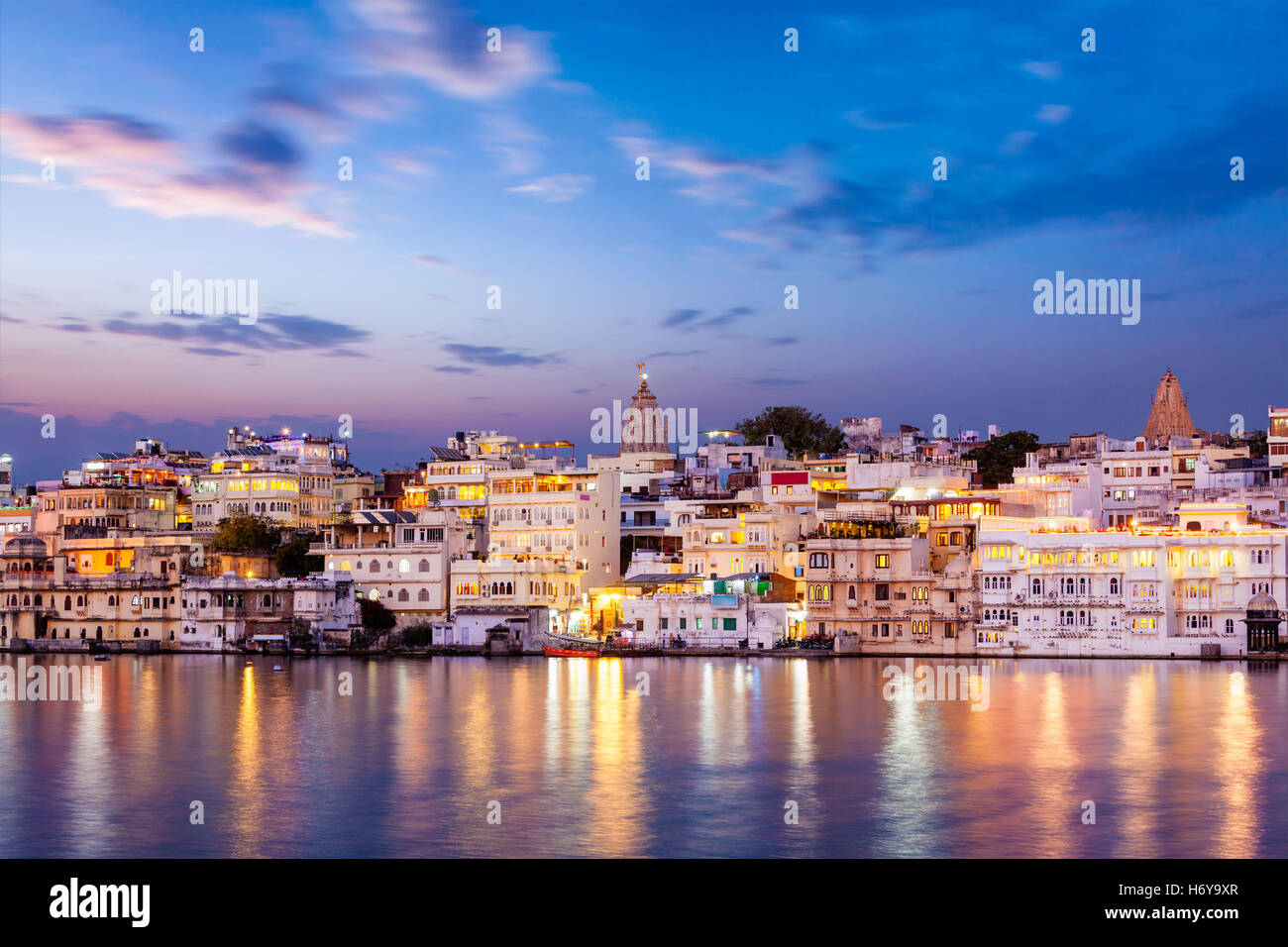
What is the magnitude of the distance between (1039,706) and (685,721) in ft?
30.2

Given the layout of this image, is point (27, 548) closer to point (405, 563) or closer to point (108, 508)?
point (108, 508)

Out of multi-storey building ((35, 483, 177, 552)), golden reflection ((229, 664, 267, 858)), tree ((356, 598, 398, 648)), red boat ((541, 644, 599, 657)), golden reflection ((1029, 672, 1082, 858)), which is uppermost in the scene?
multi-storey building ((35, 483, 177, 552))

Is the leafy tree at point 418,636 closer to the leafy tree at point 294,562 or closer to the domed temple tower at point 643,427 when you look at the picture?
the leafy tree at point 294,562

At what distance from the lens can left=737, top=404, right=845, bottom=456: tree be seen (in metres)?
86.6

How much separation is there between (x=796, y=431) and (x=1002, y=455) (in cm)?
1379

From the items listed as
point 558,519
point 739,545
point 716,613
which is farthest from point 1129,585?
point 558,519

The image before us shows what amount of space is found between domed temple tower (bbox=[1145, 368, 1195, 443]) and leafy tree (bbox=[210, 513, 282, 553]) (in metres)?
43.6

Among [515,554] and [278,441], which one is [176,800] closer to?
[515,554]

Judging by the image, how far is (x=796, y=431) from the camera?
88.4m

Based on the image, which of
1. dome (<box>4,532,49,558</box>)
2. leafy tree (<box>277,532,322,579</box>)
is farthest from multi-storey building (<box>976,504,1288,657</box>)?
dome (<box>4,532,49,558</box>)

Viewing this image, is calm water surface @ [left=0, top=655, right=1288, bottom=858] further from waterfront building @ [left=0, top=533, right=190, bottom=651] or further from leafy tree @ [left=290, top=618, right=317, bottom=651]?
waterfront building @ [left=0, top=533, right=190, bottom=651]

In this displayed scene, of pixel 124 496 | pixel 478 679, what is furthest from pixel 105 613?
pixel 478 679

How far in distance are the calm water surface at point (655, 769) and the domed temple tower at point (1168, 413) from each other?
111 ft

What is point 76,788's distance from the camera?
2734 cm
